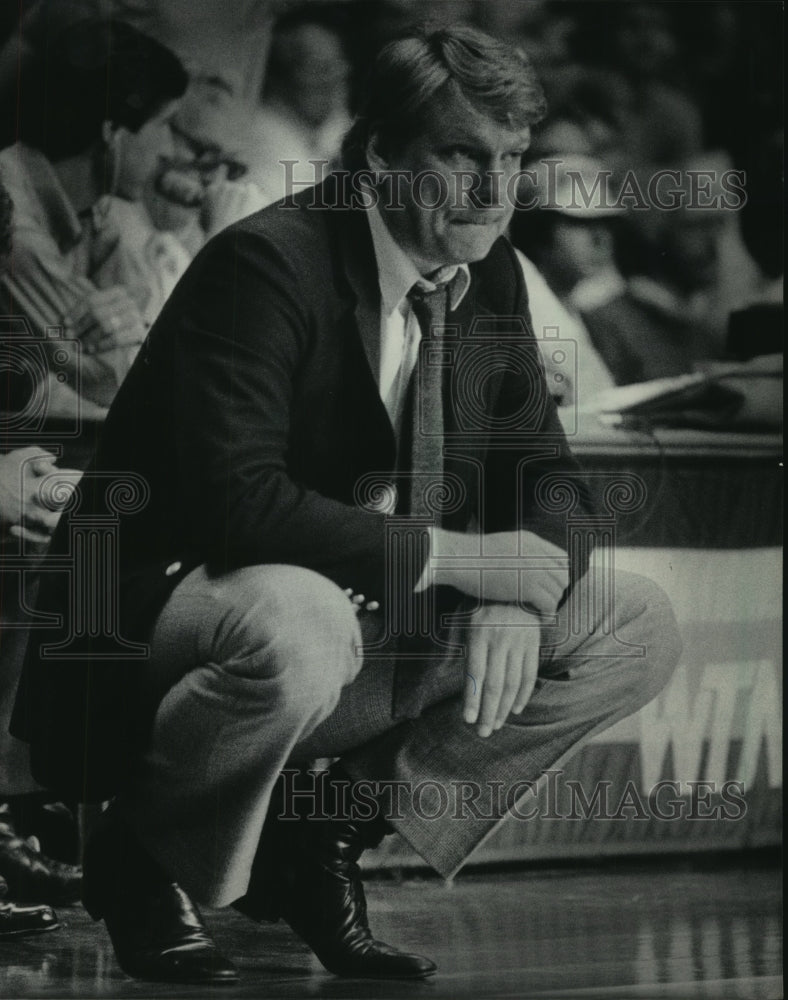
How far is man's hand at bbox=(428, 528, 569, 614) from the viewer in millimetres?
4016

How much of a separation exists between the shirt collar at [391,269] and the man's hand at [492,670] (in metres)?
0.98

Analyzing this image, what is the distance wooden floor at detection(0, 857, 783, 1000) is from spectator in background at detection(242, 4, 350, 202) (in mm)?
2166

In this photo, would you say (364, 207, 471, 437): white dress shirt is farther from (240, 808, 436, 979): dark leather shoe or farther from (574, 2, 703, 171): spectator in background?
(240, 808, 436, 979): dark leather shoe

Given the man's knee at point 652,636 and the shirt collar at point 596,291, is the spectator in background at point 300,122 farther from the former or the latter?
the man's knee at point 652,636

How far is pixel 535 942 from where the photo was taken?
4.03 metres

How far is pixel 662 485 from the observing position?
4125 mm

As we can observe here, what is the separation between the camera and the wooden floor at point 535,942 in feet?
12.8

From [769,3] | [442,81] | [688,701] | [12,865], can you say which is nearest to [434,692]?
[688,701]

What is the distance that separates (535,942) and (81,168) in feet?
8.95

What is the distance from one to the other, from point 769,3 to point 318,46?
4.74 feet

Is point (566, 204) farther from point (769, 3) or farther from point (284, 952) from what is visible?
point (284, 952)
